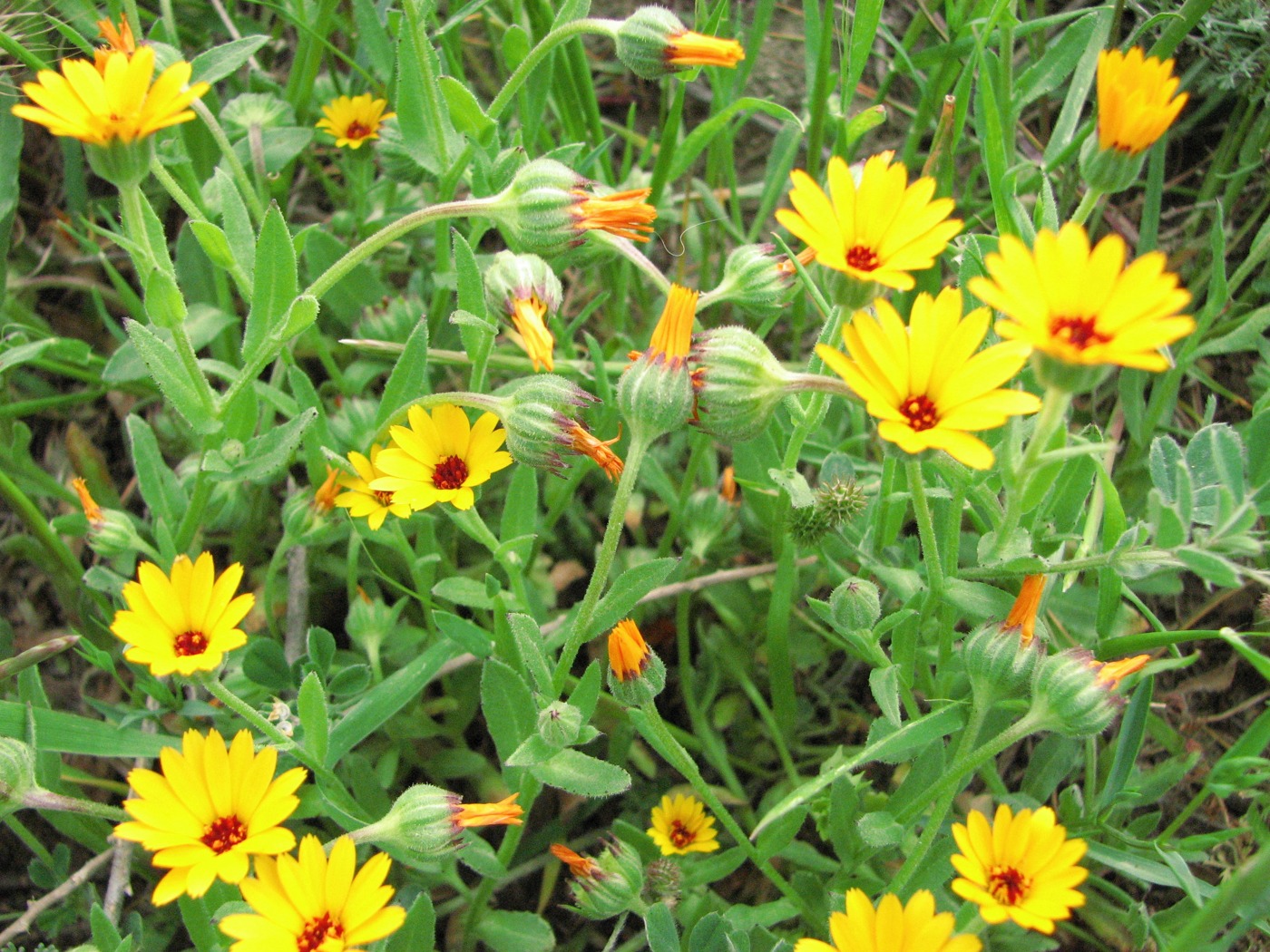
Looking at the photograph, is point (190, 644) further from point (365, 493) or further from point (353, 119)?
point (353, 119)

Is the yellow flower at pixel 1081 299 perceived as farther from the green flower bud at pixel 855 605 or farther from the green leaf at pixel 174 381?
the green leaf at pixel 174 381

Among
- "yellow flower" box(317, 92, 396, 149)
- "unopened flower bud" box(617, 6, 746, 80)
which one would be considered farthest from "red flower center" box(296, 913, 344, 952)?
"yellow flower" box(317, 92, 396, 149)

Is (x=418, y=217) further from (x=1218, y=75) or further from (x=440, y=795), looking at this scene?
(x=1218, y=75)

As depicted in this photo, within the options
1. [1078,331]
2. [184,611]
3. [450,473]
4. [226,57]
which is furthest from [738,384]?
[226,57]

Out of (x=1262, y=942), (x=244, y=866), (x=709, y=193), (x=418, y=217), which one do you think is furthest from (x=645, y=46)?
(x=1262, y=942)

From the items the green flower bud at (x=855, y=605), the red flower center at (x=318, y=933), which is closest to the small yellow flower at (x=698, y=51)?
the green flower bud at (x=855, y=605)
